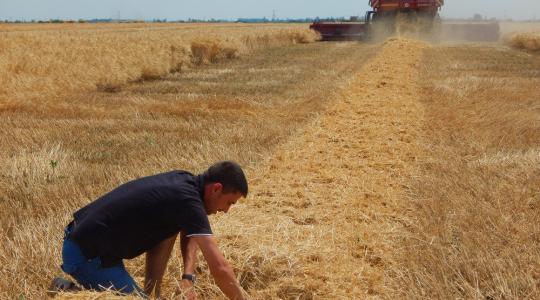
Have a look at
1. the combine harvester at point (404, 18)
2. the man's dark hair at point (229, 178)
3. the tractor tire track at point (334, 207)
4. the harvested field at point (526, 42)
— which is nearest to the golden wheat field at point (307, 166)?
the tractor tire track at point (334, 207)

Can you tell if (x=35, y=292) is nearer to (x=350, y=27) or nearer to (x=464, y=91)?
(x=464, y=91)

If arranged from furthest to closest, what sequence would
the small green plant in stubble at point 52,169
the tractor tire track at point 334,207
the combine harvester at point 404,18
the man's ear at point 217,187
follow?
1. the combine harvester at point 404,18
2. the small green plant in stubble at point 52,169
3. the tractor tire track at point 334,207
4. the man's ear at point 217,187

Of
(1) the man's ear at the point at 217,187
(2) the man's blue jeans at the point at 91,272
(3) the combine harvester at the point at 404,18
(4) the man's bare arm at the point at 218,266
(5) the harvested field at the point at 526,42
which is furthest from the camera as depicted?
(3) the combine harvester at the point at 404,18

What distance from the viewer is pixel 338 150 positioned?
8602 mm

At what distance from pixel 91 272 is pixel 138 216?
461 millimetres

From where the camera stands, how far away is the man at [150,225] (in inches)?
137

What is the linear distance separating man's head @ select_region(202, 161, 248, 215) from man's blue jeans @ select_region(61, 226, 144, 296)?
71cm

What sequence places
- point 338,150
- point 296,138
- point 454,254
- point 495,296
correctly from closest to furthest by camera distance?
point 495,296 → point 454,254 → point 338,150 → point 296,138

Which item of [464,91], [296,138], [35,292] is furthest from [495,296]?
[464,91]

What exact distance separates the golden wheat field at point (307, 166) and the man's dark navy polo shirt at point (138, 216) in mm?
330

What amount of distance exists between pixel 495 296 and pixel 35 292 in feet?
9.36

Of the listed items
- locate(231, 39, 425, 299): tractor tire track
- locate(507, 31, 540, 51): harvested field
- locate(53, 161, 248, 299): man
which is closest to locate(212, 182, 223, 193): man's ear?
locate(53, 161, 248, 299): man

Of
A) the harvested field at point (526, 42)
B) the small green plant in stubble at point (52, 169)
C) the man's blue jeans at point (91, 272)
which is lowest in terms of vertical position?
the harvested field at point (526, 42)

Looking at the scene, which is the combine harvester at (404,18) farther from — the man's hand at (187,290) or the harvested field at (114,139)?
the man's hand at (187,290)
